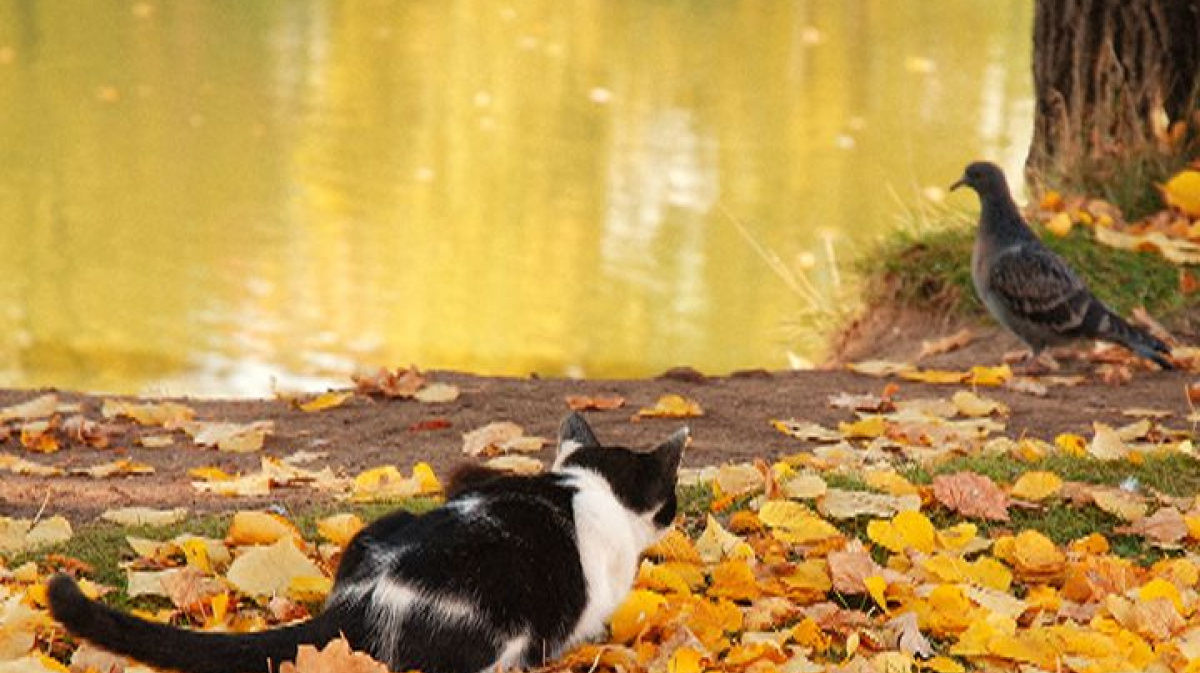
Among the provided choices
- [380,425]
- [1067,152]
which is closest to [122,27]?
[1067,152]

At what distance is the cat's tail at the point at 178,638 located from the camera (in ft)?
8.89

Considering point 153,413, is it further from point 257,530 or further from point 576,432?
point 576,432

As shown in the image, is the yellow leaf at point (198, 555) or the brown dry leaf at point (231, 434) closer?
the yellow leaf at point (198, 555)

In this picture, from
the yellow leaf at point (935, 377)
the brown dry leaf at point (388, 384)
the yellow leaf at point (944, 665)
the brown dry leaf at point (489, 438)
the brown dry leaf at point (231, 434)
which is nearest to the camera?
the yellow leaf at point (944, 665)

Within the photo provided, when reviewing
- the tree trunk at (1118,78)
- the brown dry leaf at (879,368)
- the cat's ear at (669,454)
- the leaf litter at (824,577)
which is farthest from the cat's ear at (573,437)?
the tree trunk at (1118,78)

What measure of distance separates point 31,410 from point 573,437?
A: 10.0 feet

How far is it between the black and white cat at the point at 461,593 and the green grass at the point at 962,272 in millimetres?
4621

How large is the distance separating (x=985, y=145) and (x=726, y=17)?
627 centimetres

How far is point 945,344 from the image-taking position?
7.29 meters

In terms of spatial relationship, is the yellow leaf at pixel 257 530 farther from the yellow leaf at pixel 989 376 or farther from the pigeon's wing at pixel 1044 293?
the pigeon's wing at pixel 1044 293

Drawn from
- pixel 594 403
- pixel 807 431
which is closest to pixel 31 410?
pixel 594 403

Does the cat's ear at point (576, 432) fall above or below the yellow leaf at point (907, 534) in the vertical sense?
above

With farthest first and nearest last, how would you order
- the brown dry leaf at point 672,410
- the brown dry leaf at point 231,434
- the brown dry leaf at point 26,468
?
the brown dry leaf at point 672,410, the brown dry leaf at point 231,434, the brown dry leaf at point 26,468

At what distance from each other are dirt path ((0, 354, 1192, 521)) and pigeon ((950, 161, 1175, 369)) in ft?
0.61
